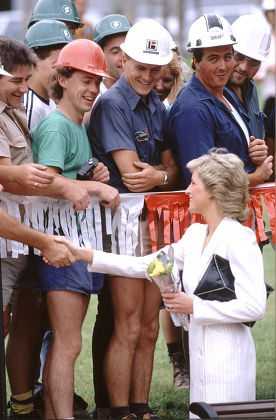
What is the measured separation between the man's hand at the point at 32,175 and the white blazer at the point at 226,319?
2.85ft

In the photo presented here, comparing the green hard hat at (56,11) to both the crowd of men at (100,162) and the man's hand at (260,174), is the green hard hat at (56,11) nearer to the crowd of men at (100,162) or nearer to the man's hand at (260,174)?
the crowd of men at (100,162)

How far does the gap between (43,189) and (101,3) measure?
24.5 m

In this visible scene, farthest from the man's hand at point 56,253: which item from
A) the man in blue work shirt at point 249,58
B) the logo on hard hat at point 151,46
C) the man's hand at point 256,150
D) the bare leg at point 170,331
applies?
the bare leg at point 170,331

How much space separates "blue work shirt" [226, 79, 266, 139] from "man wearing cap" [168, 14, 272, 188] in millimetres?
341

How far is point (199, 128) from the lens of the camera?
4.80 metres

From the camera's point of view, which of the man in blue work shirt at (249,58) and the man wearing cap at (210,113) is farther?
the man in blue work shirt at (249,58)

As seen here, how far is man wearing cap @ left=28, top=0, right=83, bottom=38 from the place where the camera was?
19.8 ft

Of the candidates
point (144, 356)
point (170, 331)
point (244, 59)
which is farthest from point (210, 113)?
point (170, 331)

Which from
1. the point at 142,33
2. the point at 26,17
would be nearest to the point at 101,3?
the point at 26,17

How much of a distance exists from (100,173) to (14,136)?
53cm

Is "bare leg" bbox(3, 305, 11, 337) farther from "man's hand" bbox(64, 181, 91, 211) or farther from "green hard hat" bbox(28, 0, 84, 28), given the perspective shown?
"green hard hat" bbox(28, 0, 84, 28)

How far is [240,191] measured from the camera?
13.2 ft

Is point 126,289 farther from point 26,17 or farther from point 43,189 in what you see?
point 26,17

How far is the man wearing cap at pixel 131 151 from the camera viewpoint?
15.8ft
